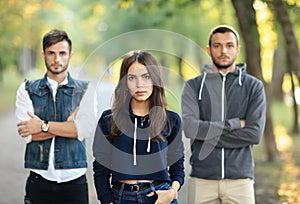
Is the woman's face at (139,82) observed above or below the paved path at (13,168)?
above

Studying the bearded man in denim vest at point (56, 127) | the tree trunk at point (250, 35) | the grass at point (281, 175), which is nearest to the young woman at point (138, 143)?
the bearded man in denim vest at point (56, 127)

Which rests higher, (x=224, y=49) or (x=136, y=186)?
(x=224, y=49)

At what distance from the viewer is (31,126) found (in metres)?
4.29

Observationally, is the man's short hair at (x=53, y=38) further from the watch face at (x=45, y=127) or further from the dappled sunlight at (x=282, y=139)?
the dappled sunlight at (x=282, y=139)

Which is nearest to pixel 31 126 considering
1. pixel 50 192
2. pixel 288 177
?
pixel 50 192

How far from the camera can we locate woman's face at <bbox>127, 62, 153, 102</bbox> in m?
3.51

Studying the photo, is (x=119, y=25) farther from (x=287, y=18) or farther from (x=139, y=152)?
(x=139, y=152)

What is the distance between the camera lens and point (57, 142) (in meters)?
4.36

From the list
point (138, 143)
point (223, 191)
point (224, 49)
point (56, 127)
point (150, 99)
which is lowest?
point (223, 191)

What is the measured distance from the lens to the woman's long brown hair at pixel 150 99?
353 cm

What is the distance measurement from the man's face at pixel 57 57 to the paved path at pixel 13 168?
393mm

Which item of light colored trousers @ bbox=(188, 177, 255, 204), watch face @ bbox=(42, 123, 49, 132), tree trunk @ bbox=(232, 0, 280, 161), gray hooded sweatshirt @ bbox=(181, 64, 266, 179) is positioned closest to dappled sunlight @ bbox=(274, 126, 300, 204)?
tree trunk @ bbox=(232, 0, 280, 161)

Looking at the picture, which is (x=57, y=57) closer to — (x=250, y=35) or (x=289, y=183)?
(x=250, y=35)

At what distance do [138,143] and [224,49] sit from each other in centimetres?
135
